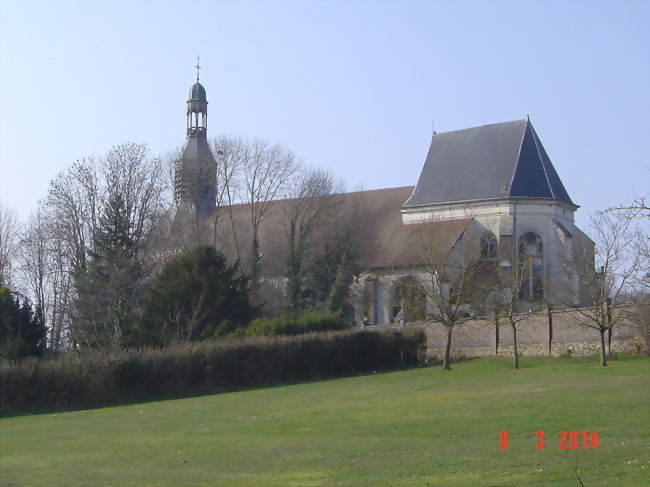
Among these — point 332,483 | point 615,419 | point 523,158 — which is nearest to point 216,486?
point 332,483

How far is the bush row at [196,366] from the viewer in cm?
2595

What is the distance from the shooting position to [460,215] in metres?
51.0

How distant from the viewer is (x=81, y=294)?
39.1m

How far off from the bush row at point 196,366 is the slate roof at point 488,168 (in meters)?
16.5

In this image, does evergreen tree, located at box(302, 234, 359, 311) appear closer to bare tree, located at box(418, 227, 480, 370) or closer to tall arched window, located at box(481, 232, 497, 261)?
tall arched window, located at box(481, 232, 497, 261)

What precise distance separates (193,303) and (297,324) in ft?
13.8

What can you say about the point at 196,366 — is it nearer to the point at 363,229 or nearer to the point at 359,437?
the point at 359,437

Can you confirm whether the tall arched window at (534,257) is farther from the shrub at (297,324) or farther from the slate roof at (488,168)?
the shrub at (297,324)

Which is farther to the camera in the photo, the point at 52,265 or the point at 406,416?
the point at 52,265

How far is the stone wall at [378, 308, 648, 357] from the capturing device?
31484 mm

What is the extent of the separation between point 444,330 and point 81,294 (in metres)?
15.7

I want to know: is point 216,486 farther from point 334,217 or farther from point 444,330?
point 334,217

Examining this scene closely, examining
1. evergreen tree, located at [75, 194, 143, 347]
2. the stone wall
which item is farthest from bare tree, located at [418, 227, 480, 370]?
evergreen tree, located at [75, 194, 143, 347]
